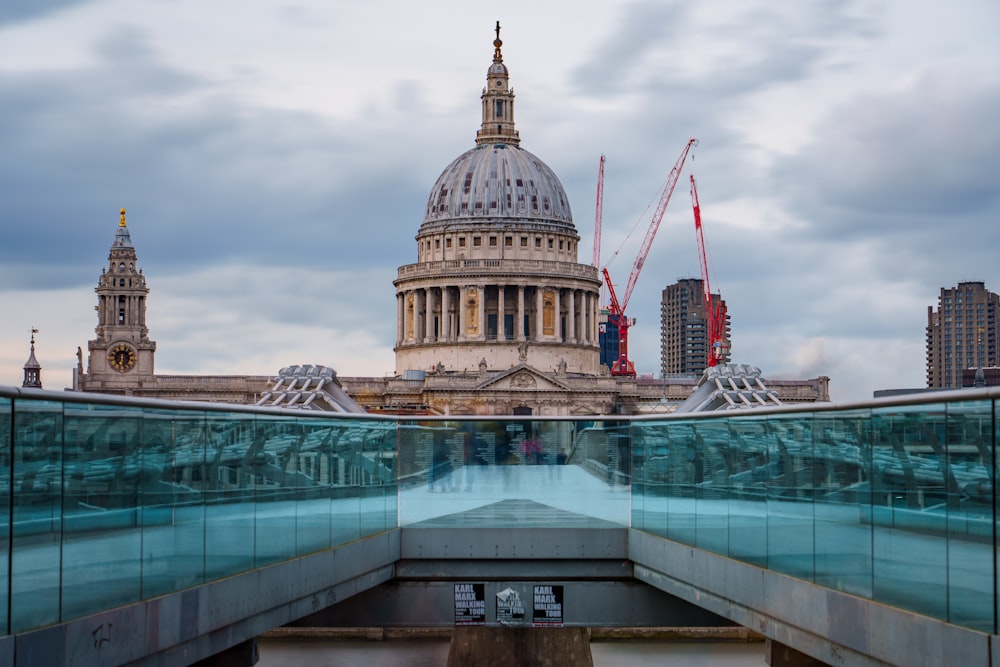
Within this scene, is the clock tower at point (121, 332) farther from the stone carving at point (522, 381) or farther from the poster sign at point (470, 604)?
the poster sign at point (470, 604)

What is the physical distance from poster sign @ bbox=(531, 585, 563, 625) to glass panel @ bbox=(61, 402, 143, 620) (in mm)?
12642

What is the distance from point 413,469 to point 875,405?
14.2 meters

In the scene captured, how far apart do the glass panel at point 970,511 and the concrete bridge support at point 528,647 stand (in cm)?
1615

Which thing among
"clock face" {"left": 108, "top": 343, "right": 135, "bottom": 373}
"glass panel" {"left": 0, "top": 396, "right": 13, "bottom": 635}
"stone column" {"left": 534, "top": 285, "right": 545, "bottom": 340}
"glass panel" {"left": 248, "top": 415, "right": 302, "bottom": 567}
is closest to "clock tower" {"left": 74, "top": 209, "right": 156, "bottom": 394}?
"clock face" {"left": 108, "top": 343, "right": 135, "bottom": 373}

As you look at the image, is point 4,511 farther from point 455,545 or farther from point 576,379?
point 576,379

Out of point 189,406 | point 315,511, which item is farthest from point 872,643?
point 315,511

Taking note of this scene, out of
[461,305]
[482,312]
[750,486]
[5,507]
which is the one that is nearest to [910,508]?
[750,486]

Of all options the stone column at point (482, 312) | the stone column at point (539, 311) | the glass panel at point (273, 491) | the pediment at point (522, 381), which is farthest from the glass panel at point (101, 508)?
the stone column at point (539, 311)

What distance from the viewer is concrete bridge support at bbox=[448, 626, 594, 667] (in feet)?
103

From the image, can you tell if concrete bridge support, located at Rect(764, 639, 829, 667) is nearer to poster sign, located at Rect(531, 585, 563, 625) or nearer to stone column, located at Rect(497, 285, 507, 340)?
poster sign, located at Rect(531, 585, 563, 625)

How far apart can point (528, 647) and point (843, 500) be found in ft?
44.6

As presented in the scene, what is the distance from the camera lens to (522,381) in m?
183

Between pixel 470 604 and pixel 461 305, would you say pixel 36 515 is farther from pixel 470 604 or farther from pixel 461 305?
pixel 461 305

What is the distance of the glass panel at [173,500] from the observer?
59.9ft
